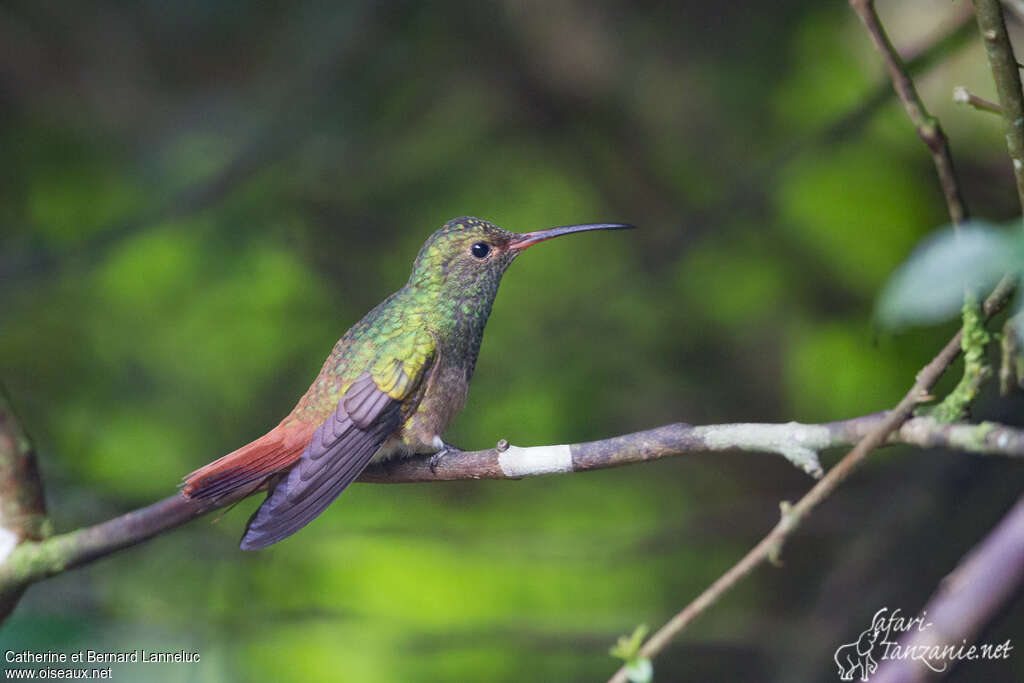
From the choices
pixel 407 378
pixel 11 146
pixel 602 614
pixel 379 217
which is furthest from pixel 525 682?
pixel 11 146

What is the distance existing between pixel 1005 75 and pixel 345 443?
1212 millimetres

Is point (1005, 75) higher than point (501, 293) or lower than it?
lower

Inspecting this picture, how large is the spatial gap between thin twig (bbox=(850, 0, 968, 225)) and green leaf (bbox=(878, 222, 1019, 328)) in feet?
1.32

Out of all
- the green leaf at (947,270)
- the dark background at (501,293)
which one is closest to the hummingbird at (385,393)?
the green leaf at (947,270)

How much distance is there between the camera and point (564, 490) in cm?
422

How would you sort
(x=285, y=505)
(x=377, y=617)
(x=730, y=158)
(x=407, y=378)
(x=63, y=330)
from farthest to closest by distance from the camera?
(x=730, y=158) → (x=63, y=330) → (x=377, y=617) → (x=407, y=378) → (x=285, y=505)

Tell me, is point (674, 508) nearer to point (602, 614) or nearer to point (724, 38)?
point (602, 614)

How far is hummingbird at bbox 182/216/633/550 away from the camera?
5.25ft

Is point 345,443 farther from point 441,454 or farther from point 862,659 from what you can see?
point 862,659

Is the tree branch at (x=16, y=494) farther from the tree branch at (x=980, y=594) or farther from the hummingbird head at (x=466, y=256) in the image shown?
the tree branch at (x=980, y=594)

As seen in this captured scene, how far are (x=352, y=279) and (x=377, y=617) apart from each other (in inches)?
54.0

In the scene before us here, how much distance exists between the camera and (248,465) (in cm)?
160

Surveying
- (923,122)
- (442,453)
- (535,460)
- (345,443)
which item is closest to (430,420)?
(442,453)

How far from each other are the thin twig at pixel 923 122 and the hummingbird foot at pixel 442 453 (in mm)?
1015
